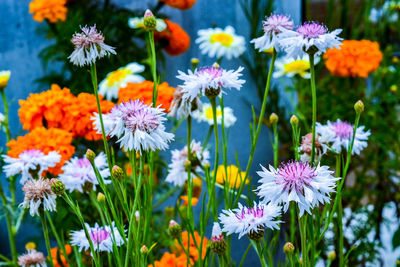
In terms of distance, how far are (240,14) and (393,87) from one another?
47cm

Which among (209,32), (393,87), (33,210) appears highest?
(209,32)

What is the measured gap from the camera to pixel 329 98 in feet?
3.98

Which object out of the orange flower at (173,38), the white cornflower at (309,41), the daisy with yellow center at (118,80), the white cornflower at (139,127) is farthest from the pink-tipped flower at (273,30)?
the orange flower at (173,38)

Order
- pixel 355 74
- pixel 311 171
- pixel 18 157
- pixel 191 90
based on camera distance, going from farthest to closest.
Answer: pixel 355 74
pixel 18 157
pixel 191 90
pixel 311 171

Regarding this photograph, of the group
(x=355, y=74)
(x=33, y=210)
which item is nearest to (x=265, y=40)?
(x=33, y=210)

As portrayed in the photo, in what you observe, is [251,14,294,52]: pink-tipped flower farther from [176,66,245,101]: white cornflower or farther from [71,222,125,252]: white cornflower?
[71,222,125,252]: white cornflower

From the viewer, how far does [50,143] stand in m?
0.69

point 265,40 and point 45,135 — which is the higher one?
point 265,40

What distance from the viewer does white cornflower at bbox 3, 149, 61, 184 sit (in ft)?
2.06

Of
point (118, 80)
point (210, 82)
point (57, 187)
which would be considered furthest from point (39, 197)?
point (118, 80)

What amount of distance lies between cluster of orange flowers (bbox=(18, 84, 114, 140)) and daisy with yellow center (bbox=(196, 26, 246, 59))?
46 centimetres

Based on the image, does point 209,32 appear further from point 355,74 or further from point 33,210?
point 33,210

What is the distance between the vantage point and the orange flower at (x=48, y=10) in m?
0.99

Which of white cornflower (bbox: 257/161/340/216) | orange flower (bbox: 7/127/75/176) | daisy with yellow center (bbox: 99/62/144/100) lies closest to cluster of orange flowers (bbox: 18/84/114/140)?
orange flower (bbox: 7/127/75/176)
